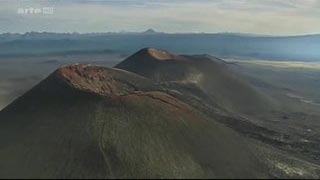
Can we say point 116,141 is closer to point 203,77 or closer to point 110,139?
point 110,139

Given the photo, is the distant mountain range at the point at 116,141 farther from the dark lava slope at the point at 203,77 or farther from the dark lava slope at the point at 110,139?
the dark lava slope at the point at 203,77

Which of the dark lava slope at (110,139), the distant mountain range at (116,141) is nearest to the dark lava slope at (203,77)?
the distant mountain range at (116,141)

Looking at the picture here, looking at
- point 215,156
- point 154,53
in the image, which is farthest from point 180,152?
point 154,53

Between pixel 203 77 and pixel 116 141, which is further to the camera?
pixel 203 77

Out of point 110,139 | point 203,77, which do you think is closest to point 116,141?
point 110,139

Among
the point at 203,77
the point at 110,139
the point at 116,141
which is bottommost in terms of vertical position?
the point at 203,77

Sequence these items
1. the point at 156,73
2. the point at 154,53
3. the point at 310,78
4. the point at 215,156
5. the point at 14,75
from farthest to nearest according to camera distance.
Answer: the point at 310,78 → the point at 14,75 → the point at 154,53 → the point at 156,73 → the point at 215,156

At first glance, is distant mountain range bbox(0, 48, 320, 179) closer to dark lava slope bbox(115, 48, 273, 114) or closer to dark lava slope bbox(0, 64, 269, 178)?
dark lava slope bbox(0, 64, 269, 178)

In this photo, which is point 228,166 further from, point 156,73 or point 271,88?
point 271,88
